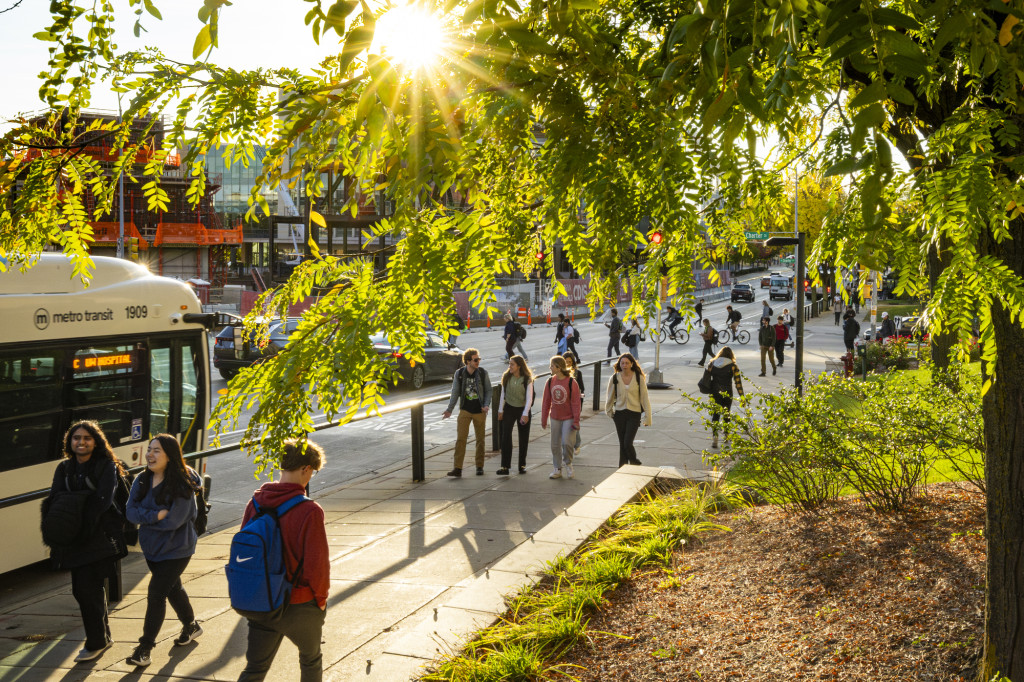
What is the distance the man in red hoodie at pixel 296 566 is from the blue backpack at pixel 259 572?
0.15ft

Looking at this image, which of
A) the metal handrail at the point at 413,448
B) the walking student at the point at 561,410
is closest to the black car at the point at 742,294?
the metal handrail at the point at 413,448

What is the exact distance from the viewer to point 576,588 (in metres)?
5.76

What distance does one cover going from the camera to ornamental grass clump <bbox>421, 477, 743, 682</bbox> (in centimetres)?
481

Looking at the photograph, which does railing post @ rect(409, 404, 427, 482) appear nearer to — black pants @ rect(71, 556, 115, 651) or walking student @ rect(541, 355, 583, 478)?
walking student @ rect(541, 355, 583, 478)

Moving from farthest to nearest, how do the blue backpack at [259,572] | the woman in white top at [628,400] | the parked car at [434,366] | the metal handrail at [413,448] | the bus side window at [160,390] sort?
the parked car at [434,366] → the woman in white top at [628,400] → the bus side window at [160,390] → the metal handrail at [413,448] → the blue backpack at [259,572]

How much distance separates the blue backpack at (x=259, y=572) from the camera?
4.32m

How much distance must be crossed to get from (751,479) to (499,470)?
4.30m

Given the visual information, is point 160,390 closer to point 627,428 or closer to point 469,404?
point 469,404

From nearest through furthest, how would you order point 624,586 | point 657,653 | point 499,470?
point 657,653 → point 624,586 → point 499,470

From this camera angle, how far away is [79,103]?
13.3 feet

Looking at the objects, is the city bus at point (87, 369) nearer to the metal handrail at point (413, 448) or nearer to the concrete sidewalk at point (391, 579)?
the metal handrail at point (413, 448)

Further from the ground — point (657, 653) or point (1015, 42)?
point (1015, 42)

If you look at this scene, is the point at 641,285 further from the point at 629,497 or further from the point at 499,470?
the point at 499,470

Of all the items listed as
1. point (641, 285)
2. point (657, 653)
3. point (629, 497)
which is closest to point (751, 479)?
point (629, 497)
